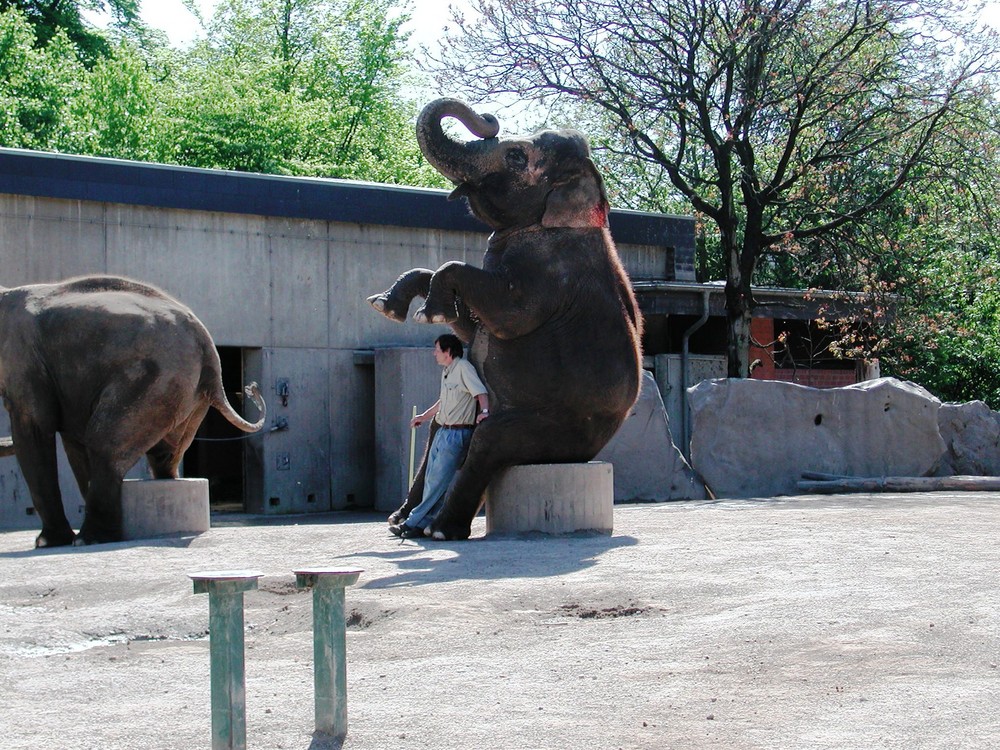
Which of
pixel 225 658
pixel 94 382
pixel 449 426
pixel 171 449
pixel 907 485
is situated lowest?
pixel 907 485

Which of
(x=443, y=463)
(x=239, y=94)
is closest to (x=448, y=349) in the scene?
(x=443, y=463)

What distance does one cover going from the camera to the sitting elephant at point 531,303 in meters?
9.70

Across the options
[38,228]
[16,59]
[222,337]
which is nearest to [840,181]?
[222,337]

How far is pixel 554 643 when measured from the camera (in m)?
6.17

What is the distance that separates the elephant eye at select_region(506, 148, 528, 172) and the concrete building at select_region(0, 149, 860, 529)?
26.7ft

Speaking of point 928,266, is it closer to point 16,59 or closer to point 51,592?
point 16,59

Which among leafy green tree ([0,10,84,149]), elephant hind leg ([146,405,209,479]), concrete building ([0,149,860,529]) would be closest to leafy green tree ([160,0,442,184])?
leafy green tree ([0,10,84,149])

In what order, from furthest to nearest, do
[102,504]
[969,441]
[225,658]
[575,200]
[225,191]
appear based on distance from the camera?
1. [969,441]
2. [225,191]
3. [102,504]
4. [575,200]
5. [225,658]

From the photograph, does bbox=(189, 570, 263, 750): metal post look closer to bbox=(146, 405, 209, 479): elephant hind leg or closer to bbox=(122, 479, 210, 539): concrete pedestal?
bbox=(122, 479, 210, 539): concrete pedestal

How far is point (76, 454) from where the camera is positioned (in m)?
11.4

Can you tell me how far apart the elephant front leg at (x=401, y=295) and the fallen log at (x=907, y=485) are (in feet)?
25.9

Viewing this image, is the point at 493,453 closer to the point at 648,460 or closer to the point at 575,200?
the point at 575,200

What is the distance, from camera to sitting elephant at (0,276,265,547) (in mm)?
10617

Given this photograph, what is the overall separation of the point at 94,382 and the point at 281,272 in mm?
8241
